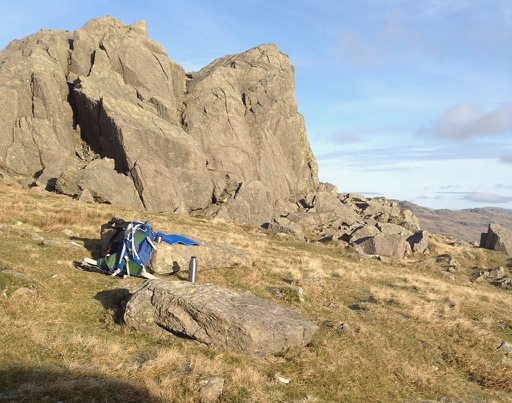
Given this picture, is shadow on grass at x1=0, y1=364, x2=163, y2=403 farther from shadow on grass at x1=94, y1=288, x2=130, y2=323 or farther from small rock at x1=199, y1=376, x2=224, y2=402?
shadow on grass at x1=94, y1=288, x2=130, y2=323

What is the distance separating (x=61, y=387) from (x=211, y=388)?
105 inches

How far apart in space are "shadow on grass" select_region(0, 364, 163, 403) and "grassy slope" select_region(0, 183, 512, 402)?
19 millimetres

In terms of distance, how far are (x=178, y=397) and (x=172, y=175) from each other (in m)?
37.2

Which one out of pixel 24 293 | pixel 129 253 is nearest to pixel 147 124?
pixel 129 253

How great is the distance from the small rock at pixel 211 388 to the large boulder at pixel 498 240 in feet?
158

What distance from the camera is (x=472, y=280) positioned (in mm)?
30812

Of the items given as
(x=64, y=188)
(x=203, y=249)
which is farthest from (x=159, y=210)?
(x=203, y=249)

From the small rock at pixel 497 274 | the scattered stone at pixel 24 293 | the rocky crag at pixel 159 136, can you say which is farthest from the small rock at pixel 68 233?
the small rock at pixel 497 274

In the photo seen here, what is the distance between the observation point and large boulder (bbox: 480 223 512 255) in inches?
1772

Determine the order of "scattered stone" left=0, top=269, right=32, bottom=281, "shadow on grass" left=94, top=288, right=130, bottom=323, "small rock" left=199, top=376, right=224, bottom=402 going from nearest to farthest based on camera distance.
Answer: "small rock" left=199, top=376, right=224, bottom=402 < "shadow on grass" left=94, top=288, right=130, bottom=323 < "scattered stone" left=0, top=269, right=32, bottom=281

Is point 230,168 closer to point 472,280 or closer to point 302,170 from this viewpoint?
point 302,170

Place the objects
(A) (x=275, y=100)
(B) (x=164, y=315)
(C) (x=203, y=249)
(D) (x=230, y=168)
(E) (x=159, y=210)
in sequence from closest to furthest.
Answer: (B) (x=164, y=315) < (C) (x=203, y=249) < (E) (x=159, y=210) < (D) (x=230, y=168) < (A) (x=275, y=100)

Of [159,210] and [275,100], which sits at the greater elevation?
[275,100]

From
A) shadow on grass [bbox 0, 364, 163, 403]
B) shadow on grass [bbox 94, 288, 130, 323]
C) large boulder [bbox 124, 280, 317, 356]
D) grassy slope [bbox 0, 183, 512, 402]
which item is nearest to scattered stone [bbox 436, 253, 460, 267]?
grassy slope [bbox 0, 183, 512, 402]
